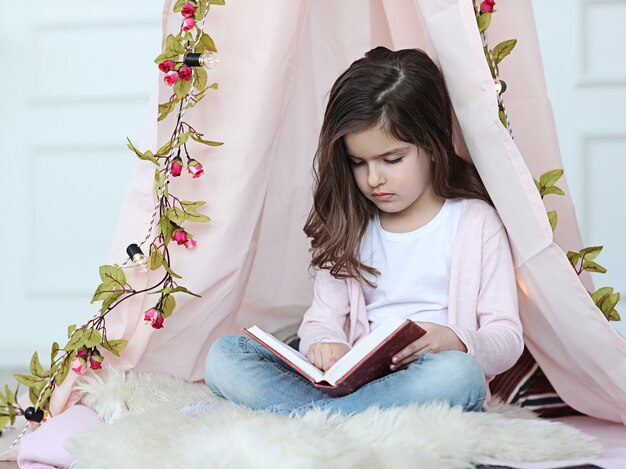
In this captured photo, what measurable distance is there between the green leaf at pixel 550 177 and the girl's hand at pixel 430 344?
1.18 feet

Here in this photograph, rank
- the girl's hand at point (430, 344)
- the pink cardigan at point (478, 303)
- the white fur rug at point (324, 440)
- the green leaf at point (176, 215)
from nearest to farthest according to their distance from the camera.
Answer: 1. the white fur rug at point (324, 440)
2. the girl's hand at point (430, 344)
3. the pink cardigan at point (478, 303)
4. the green leaf at point (176, 215)

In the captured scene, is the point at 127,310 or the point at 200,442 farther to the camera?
the point at 127,310

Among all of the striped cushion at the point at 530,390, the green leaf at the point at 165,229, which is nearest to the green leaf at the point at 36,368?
the green leaf at the point at 165,229

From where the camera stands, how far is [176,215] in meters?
1.48

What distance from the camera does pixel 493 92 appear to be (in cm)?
133

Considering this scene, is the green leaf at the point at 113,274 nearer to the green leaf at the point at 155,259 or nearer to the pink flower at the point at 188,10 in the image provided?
the green leaf at the point at 155,259

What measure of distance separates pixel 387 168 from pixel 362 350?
379 mm

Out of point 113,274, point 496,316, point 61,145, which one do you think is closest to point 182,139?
point 113,274

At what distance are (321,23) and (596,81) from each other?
87 centimetres

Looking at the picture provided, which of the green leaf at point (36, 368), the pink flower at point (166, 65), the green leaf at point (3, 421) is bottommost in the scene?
the green leaf at point (3, 421)

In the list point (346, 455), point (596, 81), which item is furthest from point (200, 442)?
point (596, 81)

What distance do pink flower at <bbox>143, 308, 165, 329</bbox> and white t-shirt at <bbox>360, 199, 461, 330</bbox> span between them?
373 mm

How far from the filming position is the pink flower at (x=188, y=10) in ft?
4.71

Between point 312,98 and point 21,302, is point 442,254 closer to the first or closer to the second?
point 312,98
